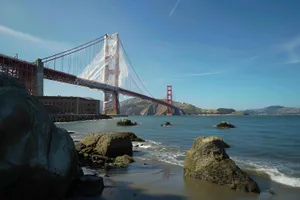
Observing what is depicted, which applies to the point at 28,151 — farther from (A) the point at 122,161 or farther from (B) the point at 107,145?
(B) the point at 107,145

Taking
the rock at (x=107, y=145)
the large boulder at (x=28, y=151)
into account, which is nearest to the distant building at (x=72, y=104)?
the rock at (x=107, y=145)

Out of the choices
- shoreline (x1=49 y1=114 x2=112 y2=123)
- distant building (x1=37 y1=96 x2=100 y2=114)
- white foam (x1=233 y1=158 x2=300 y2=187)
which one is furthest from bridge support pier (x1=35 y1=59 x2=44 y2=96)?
white foam (x1=233 y1=158 x2=300 y2=187)

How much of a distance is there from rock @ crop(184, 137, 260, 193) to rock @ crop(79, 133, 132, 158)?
3300 millimetres

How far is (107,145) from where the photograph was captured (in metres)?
9.61

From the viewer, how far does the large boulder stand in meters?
3.68

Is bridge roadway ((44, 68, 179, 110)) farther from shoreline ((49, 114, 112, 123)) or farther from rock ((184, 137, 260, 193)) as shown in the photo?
rock ((184, 137, 260, 193))

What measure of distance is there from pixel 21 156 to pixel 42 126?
0.70m

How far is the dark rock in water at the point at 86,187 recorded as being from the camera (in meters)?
5.19

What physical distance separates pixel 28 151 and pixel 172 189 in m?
3.40

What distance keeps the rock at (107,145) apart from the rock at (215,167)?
3.30m

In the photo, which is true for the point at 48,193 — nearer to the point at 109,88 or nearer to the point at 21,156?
the point at 21,156

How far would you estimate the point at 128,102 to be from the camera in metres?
183

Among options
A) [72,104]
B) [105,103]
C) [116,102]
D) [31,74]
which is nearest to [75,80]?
[72,104]

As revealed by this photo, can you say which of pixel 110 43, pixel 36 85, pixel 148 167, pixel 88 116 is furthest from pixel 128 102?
pixel 148 167
